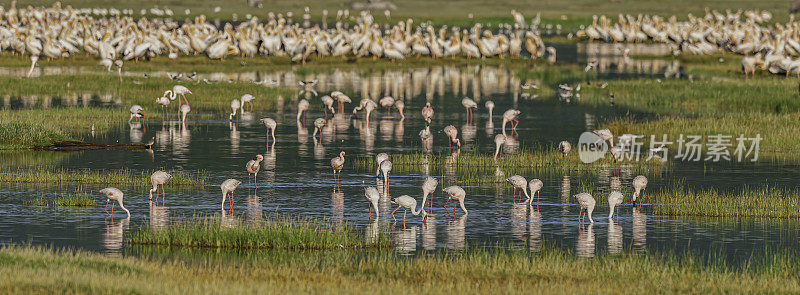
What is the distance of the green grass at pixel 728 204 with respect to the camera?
78.5 ft

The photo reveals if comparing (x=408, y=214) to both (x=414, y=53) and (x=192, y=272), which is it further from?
(x=414, y=53)

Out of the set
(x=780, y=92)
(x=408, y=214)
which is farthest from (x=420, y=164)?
(x=780, y=92)

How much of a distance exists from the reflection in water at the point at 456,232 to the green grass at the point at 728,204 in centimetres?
372

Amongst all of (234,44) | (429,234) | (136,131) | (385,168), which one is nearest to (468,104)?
(136,131)

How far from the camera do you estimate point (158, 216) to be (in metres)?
22.8

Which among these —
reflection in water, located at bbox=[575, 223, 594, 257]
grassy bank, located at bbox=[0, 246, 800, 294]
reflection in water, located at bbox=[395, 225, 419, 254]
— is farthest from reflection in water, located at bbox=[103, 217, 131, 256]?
reflection in water, located at bbox=[575, 223, 594, 257]

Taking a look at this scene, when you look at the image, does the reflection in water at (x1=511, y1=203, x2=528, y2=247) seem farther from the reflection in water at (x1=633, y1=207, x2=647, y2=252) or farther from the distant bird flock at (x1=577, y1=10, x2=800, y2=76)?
the distant bird flock at (x1=577, y1=10, x2=800, y2=76)

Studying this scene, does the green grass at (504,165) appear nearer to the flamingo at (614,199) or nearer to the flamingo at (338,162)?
the flamingo at (338,162)

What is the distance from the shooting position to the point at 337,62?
7206 centimetres

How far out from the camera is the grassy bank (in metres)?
16.1

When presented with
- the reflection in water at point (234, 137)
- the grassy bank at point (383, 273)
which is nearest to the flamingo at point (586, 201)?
the grassy bank at point (383, 273)

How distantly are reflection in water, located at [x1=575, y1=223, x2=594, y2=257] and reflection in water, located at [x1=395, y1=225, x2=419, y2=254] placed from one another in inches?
97.4

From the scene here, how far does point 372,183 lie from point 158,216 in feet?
19.9

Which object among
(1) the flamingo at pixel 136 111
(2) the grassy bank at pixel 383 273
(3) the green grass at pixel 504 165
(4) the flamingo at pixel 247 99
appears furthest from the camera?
(4) the flamingo at pixel 247 99
